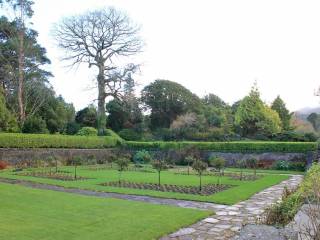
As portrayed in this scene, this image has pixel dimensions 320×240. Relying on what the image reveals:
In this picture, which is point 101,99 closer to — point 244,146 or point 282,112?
point 244,146

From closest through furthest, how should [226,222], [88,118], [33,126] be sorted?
[226,222]
[33,126]
[88,118]

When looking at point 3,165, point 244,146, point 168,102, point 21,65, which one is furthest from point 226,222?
point 168,102

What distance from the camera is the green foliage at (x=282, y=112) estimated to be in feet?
115

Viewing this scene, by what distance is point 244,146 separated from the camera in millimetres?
23875

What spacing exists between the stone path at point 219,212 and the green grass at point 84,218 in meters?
0.32

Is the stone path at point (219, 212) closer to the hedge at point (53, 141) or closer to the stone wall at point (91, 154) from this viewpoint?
the stone wall at point (91, 154)

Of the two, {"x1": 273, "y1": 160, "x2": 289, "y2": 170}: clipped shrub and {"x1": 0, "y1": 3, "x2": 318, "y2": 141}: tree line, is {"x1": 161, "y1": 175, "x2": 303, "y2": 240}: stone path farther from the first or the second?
{"x1": 0, "y1": 3, "x2": 318, "y2": 141}: tree line

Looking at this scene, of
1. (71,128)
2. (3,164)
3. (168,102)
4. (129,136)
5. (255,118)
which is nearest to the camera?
(3,164)

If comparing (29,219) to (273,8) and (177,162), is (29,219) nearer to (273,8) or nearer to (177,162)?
(273,8)

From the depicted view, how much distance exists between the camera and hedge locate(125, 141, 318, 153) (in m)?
22.0

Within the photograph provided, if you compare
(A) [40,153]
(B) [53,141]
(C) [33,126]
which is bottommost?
(A) [40,153]

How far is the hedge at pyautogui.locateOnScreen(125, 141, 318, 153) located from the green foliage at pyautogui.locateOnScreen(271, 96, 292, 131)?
39.9ft

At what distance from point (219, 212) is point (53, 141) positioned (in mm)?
17242

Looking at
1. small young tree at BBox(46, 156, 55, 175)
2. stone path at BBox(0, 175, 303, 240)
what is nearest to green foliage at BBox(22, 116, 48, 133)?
small young tree at BBox(46, 156, 55, 175)
